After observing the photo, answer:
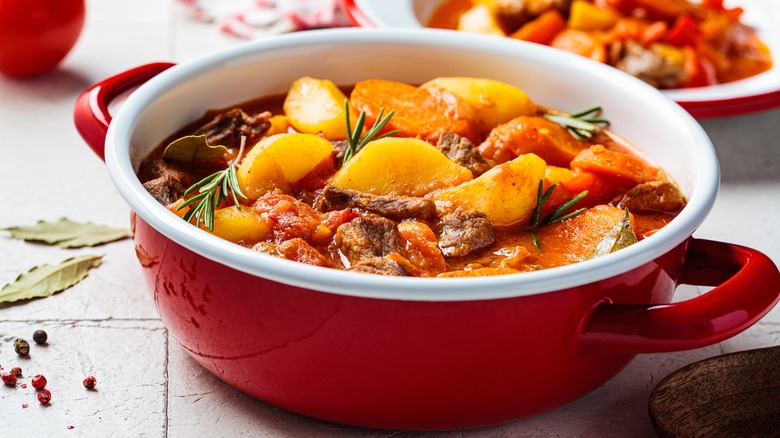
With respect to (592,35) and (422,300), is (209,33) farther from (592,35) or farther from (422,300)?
(422,300)

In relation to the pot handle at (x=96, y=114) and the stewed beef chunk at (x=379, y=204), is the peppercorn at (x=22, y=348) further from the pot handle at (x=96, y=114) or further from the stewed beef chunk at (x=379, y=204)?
the stewed beef chunk at (x=379, y=204)

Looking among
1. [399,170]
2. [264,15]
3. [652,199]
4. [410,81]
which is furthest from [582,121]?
[264,15]

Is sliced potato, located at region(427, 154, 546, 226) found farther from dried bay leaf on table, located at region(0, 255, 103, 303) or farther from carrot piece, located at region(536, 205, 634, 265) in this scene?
dried bay leaf on table, located at region(0, 255, 103, 303)

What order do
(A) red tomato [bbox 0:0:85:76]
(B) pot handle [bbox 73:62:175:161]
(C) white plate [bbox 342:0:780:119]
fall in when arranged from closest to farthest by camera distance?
1. (B) pot handle [bbox 73:62:175:161]
2. (C) white plate [bbox 342:0:780:119]
3. (A) red tomato [bbox 0:0:85:76]

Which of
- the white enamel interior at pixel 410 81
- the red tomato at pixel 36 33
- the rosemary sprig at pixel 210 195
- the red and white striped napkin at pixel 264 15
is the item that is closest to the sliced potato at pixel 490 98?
the white enamel interior at pixel 410 81

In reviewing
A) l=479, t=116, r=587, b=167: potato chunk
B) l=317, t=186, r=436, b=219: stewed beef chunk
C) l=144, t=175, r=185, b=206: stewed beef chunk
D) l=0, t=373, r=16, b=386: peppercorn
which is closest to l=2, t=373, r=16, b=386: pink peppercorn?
l=0, t=373, r=16, b=386: peppercorn

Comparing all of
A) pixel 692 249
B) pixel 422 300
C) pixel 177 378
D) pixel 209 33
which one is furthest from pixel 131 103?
pixel 209 33
